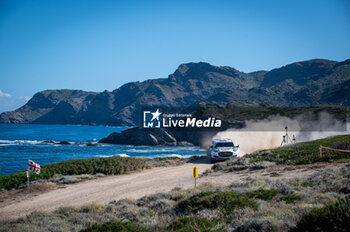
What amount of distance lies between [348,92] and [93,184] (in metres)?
162

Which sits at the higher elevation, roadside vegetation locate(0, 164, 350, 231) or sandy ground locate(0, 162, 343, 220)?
roadside vegetation locate(0, 164, 350, 231)

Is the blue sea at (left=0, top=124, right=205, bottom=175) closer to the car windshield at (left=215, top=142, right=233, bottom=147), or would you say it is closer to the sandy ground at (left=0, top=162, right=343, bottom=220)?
the sandy ground at (left=0, top=162, right=343, bottom=220)

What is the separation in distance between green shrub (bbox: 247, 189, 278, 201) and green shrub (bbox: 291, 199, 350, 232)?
4.59 metres

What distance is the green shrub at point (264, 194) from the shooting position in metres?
10.4

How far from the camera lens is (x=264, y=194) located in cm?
1073

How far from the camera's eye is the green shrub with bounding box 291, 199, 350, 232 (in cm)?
526

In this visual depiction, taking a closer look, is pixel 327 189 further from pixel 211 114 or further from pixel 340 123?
pixel 211 114

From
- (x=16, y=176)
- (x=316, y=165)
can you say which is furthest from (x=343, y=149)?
(x=16, y=176)

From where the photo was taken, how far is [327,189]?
35.4ft

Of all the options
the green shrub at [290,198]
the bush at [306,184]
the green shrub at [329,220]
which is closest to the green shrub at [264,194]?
the green shrub at [290,198]

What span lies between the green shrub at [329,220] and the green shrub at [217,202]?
10.9 ft

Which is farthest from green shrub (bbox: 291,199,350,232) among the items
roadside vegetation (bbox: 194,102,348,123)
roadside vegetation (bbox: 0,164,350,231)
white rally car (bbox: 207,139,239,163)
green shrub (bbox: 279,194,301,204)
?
roadside vegetation (bbox: 194,102,348,123)

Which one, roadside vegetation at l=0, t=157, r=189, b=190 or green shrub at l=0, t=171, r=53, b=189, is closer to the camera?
green shrub at l=0, t=171, r=53, b=189

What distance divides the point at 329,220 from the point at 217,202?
4.67 metres
